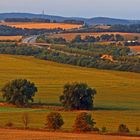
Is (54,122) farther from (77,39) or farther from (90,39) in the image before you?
(90,39)

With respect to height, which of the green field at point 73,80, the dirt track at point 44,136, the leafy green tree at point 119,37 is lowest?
the green field at point 73,80

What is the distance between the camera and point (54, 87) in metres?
77.3

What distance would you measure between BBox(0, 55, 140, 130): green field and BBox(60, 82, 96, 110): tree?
43.0 inches

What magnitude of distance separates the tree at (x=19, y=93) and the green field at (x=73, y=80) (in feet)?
6.71

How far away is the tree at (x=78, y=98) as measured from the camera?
61844 mm

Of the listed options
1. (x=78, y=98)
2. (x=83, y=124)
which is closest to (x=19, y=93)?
(x=78, y=98)

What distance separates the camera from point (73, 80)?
274 ft

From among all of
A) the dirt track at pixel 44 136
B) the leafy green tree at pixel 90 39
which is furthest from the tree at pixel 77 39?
the dirt track at pixel 44 136

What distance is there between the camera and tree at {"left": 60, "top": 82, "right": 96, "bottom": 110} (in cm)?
6184

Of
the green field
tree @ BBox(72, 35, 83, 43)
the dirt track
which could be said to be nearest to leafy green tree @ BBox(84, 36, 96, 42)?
tree @ BBox(72, 35, 83, 43)

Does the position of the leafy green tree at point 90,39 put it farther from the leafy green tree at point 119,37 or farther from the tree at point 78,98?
the tree at point 78,98

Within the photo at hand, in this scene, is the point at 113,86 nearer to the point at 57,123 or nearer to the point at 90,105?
the point at 90,105

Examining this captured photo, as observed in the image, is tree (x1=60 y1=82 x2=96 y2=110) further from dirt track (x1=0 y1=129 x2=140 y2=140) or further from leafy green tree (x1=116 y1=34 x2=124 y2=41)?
leafy green tree (x1=116 y1=34 x2=124 y2=41)

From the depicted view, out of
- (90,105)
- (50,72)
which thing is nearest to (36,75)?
(50,72)
